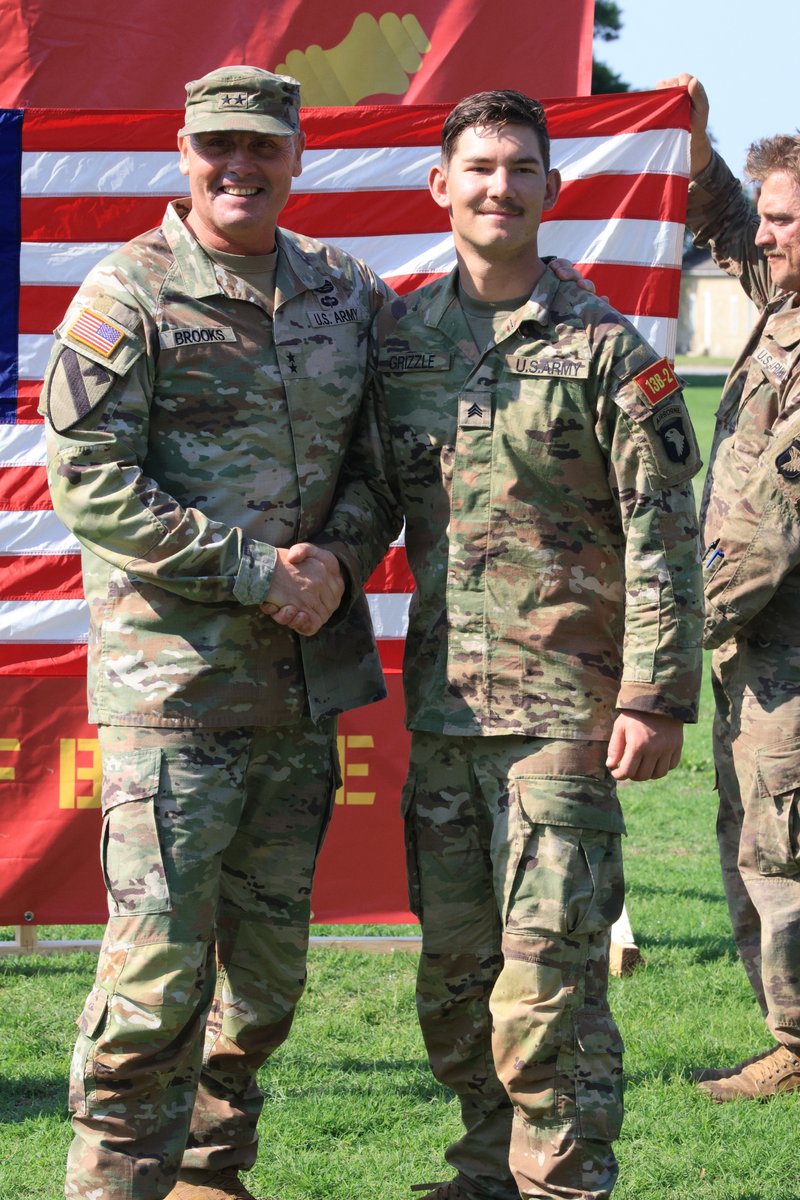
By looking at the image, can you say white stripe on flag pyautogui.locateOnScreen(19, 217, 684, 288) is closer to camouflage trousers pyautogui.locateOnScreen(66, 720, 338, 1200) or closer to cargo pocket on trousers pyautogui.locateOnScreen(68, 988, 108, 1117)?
camouflage trousers pyautogui.locateOnScreen(66, 720, 338, 1200)

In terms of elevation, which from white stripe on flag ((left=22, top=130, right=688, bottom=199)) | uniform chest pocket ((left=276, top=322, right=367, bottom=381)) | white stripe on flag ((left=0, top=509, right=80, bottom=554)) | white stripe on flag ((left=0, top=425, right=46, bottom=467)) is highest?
white stripe on flag ((left=22, top=130, right=688, bottom=199))

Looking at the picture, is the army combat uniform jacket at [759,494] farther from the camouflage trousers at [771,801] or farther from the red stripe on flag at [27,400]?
the red stripe on flag at [27,400]

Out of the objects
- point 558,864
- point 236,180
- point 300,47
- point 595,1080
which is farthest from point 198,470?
point 300,47

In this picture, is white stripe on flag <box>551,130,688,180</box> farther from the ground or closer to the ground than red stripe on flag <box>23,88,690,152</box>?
closer to the ground

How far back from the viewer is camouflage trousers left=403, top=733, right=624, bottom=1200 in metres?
3.24

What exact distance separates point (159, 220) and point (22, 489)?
3.49ft

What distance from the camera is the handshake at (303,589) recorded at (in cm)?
335

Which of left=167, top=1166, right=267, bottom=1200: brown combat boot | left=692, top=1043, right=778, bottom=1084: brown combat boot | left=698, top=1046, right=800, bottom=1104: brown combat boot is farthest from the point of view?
left=692, top=1043, right=778, bottom=1084: brown combat boot

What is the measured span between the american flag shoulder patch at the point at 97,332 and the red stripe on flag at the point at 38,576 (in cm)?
205

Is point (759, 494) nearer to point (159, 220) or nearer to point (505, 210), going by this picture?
point (505, 210)

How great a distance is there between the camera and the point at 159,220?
5234 millimetres

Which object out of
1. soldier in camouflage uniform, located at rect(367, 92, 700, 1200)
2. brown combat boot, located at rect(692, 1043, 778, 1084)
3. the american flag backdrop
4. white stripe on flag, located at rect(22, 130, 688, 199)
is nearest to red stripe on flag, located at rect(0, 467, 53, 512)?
the american flag backdrop

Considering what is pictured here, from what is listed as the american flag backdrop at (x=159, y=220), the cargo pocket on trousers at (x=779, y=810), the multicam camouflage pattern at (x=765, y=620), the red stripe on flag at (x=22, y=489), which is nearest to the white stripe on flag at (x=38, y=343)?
the american flag backdrop at (x=159, y=220)

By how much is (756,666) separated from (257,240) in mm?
1920
